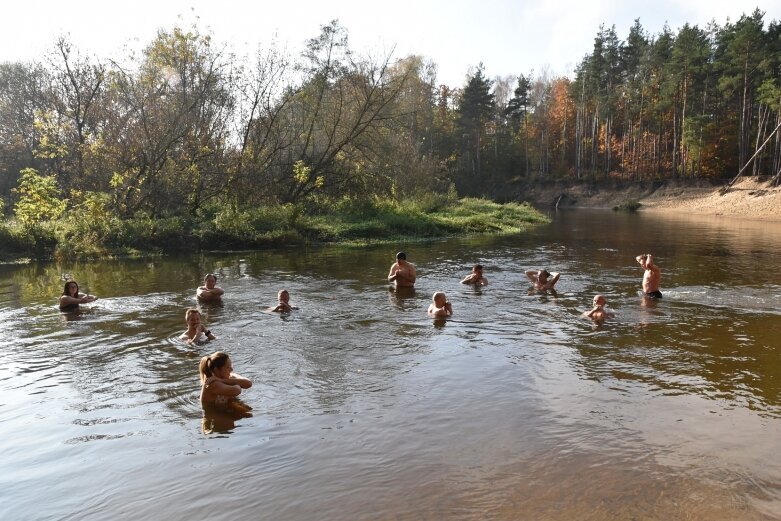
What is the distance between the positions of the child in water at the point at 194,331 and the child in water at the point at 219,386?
3018mm

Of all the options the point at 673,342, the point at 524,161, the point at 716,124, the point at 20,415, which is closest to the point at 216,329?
the point at 20,415

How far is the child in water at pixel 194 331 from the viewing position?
1045 cm

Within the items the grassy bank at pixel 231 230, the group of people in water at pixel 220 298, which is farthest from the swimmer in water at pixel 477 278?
the grassy bank at pixel 231 230

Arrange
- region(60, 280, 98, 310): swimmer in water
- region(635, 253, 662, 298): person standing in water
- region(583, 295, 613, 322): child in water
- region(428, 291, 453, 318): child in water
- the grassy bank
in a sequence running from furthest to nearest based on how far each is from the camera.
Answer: the grassy bank < region(635, 253, 662, 298): person standing in water < region(60, 280, 98, 310): swimmer in water < region(428, 291, 453, 318): child in water < region(583, 295, 613, 322): child in water

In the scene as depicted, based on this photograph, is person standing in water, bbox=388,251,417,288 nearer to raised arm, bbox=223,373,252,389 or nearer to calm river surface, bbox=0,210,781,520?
calm river surface, bbox=0,210,781,520

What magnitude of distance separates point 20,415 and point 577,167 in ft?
246

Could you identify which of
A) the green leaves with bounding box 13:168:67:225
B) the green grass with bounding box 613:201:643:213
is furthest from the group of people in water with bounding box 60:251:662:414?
the green grass with bounding box 613:201:643:213

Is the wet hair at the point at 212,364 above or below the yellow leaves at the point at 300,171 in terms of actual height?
below

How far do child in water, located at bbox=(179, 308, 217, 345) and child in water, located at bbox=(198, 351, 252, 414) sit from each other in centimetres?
302

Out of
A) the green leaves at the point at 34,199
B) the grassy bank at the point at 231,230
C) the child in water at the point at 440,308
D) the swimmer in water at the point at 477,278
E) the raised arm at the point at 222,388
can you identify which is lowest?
the raised arm at the point at 222,388

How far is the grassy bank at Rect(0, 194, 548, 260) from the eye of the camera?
23.0 meters

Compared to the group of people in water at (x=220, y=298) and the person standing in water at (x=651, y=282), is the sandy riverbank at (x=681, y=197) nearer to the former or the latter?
the person standing in water at (x=651, y=282)

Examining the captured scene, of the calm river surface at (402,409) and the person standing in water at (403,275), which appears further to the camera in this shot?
the person standing in water at (403,275)

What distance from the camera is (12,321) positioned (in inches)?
491
